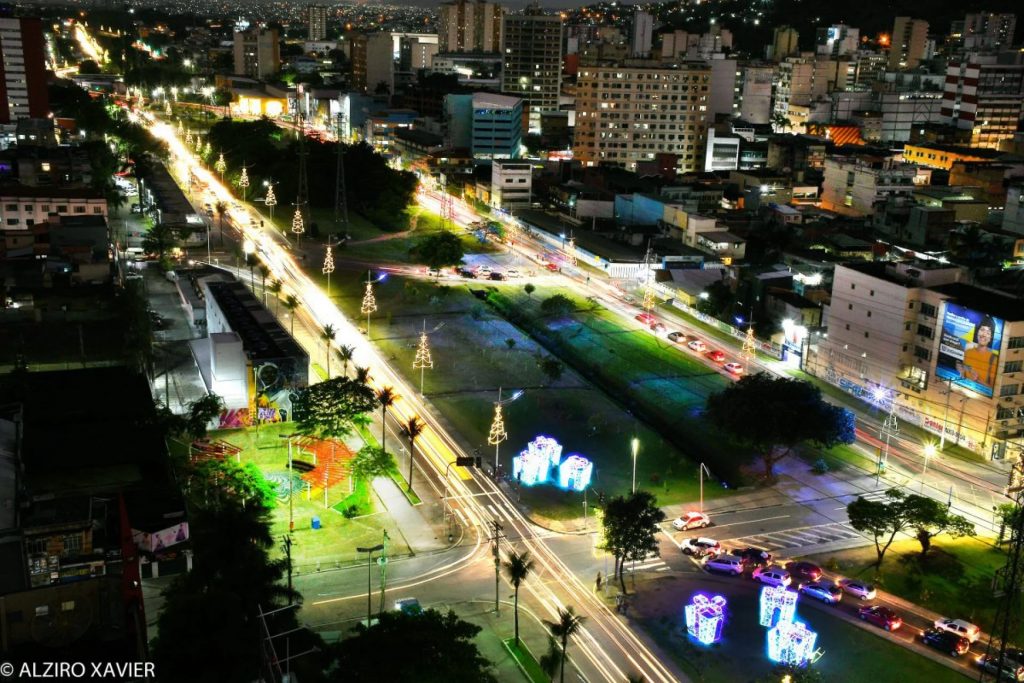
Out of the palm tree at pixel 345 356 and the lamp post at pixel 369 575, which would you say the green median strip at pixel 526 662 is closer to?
the lamp post at pixel 369 575

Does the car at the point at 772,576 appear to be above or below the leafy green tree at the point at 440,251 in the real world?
below

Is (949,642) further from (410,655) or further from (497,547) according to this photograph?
(410,655)

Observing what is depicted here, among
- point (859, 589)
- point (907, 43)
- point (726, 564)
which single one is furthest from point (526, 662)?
point (907, 43)

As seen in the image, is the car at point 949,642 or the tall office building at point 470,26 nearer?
the car at point 949,642

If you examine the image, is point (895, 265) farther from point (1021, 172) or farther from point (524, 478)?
point (1021, 172)

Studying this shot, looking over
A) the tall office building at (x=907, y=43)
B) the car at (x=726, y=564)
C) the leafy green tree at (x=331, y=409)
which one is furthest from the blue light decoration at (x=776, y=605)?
the tall office building at (x=907, y=43)

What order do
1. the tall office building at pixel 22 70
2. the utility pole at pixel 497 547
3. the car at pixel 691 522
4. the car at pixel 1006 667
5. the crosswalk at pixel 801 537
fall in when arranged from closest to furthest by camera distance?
the car at pixel 1006 667 < the utility pole at pixel 497 547 < the crosswalk at pixel 801 537 < the car at pixel 691 522 < the tall office building at pixel 22 70

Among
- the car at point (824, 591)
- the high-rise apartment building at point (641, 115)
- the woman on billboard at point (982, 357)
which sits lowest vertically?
the car at point (824, 591)

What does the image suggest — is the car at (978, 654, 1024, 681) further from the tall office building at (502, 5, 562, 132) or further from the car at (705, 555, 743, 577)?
the tall office building at (502, 5, 562, 132)
